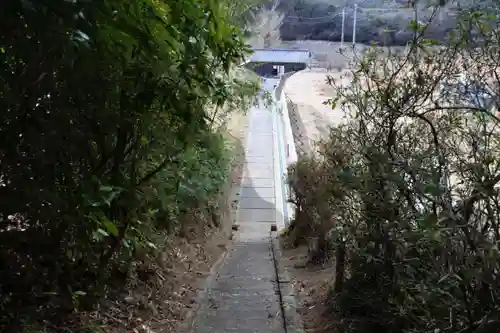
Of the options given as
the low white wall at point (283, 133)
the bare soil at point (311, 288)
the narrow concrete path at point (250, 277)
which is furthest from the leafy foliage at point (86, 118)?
the low white wall at point (283, 133)

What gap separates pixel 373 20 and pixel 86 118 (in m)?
2.47

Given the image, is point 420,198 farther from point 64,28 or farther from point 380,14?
point 380,14

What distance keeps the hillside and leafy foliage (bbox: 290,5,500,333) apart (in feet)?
0.37

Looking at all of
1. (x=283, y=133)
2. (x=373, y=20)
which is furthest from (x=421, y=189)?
(x=283, y=133)

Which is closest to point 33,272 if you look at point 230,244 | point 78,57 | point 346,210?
point 78,57

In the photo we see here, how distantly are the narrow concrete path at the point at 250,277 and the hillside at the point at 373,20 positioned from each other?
2176 millimetres

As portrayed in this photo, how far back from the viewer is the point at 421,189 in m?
2.32

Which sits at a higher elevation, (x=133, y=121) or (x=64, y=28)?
(x=64, y=28)

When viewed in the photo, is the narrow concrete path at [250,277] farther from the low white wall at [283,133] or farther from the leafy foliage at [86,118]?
the leafy foliage at [86,118]

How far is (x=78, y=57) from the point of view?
2.75 m

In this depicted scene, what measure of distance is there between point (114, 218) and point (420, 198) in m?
1.92

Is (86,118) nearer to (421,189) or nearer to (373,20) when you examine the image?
(421,189)

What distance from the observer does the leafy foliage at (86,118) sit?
261 cm

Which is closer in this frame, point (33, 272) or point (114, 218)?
point (33, 272)
